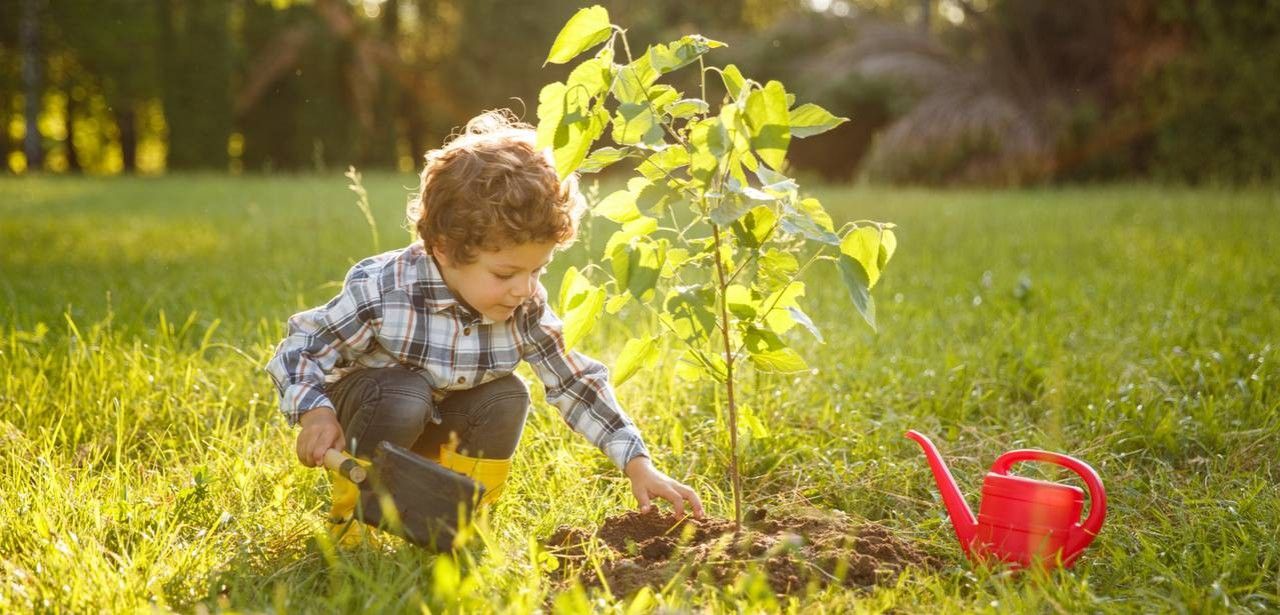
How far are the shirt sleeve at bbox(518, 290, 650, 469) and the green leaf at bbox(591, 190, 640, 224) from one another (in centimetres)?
51

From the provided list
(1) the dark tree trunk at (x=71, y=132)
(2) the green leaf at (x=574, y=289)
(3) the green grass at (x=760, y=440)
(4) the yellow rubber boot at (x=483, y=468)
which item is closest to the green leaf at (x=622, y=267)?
(2) the green leaf at (x=574, y=289)

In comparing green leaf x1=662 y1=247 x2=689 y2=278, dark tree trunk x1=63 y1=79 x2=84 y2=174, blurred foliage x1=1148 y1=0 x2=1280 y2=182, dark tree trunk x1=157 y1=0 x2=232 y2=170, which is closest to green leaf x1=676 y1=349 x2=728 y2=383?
green leaf x1=662 y1=247 x2=689 y2=278

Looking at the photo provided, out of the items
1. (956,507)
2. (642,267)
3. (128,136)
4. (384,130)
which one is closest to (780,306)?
(642,267)

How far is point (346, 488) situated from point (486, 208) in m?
0.64

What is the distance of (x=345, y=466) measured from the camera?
1.88 metres

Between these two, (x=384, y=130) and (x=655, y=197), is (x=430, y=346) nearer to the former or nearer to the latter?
(x=655, y=197)

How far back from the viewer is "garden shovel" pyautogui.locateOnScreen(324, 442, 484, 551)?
178 cm

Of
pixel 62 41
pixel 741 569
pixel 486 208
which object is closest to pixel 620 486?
pixel 741 569

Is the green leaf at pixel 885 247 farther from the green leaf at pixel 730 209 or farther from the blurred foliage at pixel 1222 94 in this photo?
the blurred foliage at pixel 1222 94

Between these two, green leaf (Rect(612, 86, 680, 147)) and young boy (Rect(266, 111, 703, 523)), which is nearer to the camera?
green leaf (Rect(612, 86, 680, 147))

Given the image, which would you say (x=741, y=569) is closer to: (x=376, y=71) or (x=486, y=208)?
(x=486, y=208)

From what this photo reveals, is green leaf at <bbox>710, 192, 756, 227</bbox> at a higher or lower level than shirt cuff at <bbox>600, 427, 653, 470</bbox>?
higher

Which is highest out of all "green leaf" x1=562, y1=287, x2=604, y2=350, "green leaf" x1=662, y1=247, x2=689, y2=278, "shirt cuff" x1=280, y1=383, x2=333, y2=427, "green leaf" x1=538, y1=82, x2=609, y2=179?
"green leaf" x1=538, y1=82, x2=609, y2=179

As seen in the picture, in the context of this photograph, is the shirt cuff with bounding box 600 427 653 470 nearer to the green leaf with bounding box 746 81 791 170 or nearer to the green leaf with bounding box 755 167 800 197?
the green leaf with bounding box 755 167 800 197
